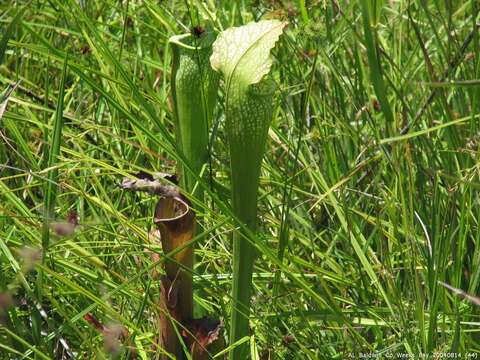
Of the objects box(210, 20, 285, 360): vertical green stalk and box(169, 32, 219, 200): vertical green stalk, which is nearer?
box(210, 20, 285, 360): vertical green stalk

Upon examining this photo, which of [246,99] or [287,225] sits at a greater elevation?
[246,99]

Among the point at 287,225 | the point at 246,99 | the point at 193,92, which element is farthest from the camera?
the point at 287,225

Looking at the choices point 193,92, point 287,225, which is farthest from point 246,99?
point 287,225

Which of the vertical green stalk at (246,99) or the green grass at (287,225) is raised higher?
the vertical green stalk at (246,99)

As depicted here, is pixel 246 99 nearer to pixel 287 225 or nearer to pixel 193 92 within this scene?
pixel 193 92

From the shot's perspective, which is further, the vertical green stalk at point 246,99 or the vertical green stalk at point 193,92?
the vertical green stalk at point 193,92

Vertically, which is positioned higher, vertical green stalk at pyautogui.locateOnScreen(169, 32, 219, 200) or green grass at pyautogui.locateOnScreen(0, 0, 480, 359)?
vertical green stalk at pyautogui.locateOnScreen(169, 32, 219, 200)
